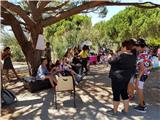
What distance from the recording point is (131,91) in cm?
906

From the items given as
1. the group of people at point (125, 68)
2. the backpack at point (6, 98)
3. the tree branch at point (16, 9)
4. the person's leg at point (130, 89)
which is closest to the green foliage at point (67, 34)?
the tree branch at point (16, 9)

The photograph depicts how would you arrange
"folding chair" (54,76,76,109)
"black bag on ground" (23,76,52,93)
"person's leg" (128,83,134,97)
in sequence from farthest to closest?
"black bag on ground" (23,76,52,93) → "person's leg" (128,83,134,97) → "folding chair" (54,76,76,109)

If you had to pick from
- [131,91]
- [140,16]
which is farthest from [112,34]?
[131,91]

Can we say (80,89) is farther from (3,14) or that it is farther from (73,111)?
(3,14)

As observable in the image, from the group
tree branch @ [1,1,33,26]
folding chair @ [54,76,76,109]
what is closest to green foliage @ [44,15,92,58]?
tree branch @ [1,1,33,26]

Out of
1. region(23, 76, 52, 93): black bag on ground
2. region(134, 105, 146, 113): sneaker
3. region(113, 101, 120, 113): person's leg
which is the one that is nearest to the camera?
region(113, 101, 120, 113): person's leg

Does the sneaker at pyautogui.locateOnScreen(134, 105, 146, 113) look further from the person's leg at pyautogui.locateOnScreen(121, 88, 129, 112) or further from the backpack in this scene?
the backpack

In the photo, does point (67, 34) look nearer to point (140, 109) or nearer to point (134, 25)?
point (134, 25)

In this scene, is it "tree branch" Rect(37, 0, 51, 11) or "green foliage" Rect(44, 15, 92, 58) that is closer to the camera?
"tree branch" Rect(37, 0, 51, 11)

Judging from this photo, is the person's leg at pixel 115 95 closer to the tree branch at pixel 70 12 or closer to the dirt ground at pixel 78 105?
the dirt ground at pixel 78 105

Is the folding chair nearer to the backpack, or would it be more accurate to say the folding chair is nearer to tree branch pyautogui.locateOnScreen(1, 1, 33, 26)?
the backpack

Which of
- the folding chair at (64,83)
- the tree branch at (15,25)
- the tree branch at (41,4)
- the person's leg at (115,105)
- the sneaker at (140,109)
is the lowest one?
the sneaker at (140,109)

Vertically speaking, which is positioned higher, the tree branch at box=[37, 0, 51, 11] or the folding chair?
the tree branch at box=[37, 0, 51, 11]

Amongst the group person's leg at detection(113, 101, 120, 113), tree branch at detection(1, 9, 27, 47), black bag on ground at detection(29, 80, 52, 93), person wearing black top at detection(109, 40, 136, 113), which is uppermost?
tree branch at detection(1, 9, 27, 47)
